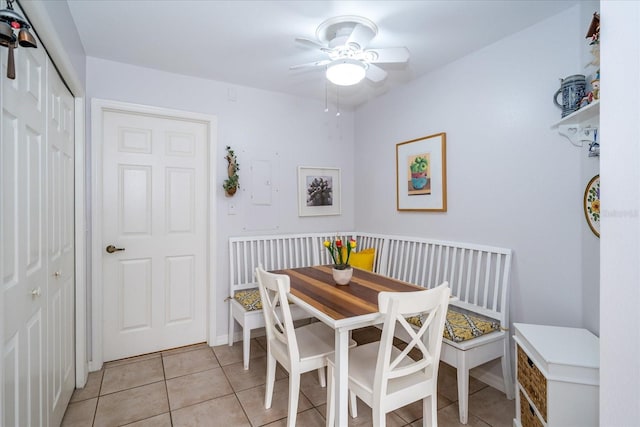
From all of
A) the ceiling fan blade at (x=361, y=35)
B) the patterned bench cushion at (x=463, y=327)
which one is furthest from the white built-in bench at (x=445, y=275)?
the ceiling fan blade at (x=361, y=35)

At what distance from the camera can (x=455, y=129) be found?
8.54 ft

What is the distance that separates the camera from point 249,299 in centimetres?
271

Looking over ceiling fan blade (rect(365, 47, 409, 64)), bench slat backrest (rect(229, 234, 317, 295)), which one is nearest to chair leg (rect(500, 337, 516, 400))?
bench slat backrest (rect(229, 234, 317, 295))

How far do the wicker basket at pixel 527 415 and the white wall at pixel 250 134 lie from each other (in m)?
2.40

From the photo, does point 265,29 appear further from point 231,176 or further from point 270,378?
point 270,378

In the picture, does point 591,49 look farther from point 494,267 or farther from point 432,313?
point 432,313

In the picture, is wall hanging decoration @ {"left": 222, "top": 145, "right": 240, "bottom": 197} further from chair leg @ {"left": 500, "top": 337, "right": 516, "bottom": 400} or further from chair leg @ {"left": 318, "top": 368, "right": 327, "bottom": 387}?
chair leg @ {"left": 500, "top": 337, "right": 516, "bottom": 400}

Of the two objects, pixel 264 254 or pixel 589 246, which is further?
pixel 264 254

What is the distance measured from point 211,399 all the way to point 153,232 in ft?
5.03

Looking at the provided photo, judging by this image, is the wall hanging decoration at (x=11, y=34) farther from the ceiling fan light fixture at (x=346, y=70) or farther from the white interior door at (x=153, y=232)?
the white interior door at (x=153, y=232)

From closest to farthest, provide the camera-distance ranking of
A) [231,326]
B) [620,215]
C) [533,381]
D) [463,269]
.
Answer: [620,215], [533,381], [463,269], [231,326]

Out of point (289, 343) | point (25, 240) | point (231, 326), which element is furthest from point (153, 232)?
point (289, 343)

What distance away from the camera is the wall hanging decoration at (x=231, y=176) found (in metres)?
2.96

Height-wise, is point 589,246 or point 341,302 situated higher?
point 589,246
